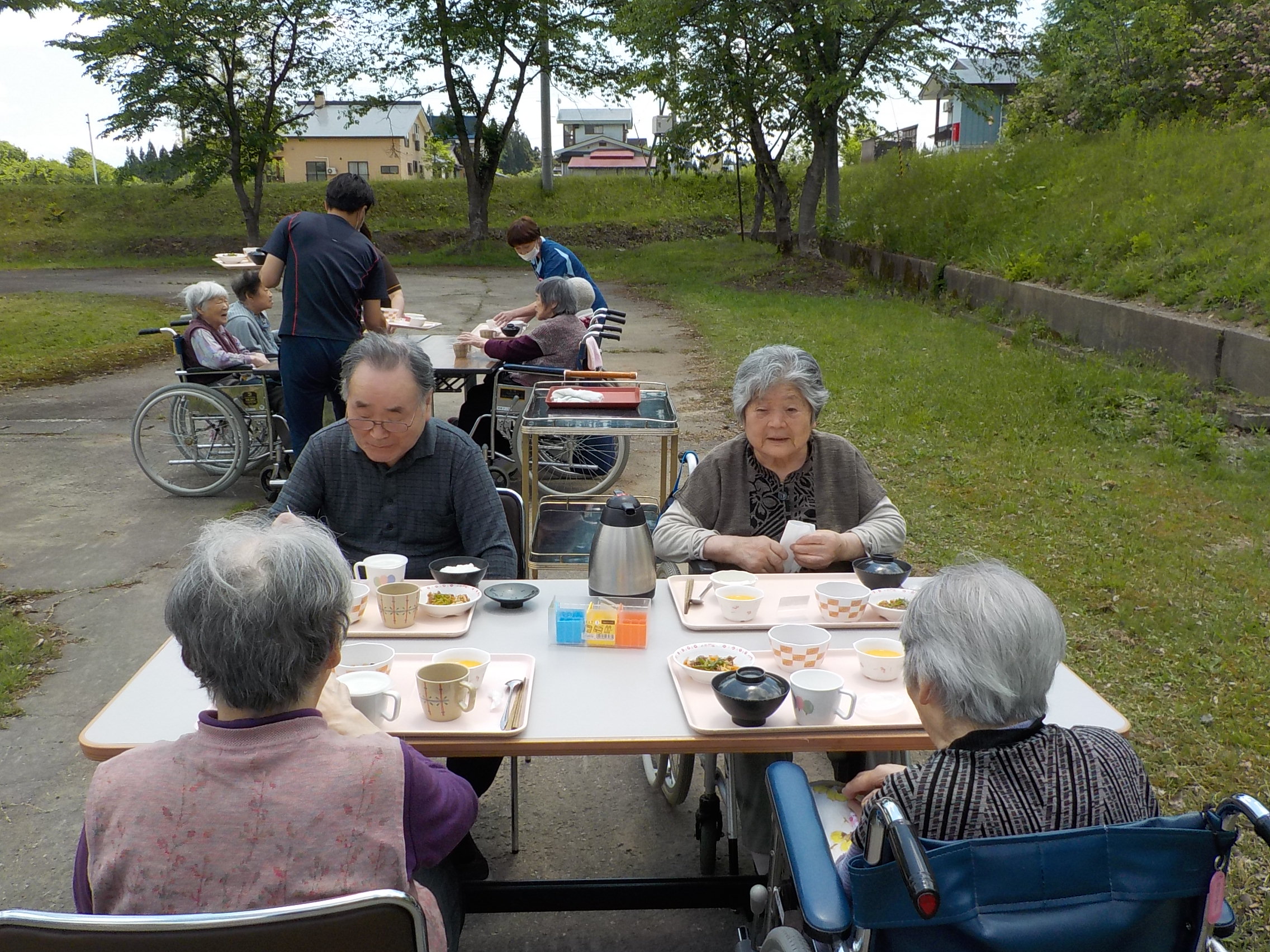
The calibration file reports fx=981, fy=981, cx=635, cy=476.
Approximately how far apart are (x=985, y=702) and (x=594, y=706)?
741mm

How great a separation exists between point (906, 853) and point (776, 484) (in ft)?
6.31

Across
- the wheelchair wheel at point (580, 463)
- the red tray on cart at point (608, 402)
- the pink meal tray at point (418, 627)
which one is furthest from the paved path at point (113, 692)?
the red tray on cart at point (608, 402)

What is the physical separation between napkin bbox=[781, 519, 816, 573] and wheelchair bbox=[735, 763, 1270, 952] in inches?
60.2

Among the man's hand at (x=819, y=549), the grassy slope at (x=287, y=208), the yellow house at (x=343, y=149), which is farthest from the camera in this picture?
the yellow house at (x=343, y=149)

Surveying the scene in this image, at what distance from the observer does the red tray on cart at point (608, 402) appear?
14.2ft

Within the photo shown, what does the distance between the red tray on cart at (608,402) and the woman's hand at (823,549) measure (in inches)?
67.0

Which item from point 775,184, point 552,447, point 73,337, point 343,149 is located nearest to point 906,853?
point 552,447

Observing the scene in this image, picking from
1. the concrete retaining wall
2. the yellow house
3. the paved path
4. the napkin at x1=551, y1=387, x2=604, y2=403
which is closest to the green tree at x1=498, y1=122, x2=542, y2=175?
the yellow house

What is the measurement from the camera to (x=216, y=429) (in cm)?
608

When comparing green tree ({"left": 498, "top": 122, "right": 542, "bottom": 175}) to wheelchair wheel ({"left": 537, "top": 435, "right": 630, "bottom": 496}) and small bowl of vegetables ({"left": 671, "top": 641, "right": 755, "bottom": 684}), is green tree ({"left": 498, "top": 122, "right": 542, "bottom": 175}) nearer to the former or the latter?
wheelchair wheel ({"left": 537, "top": 435, "right": 630, "bottom": 496})

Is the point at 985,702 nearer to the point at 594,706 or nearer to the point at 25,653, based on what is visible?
the point at 594,706

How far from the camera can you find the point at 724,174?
1121 inches

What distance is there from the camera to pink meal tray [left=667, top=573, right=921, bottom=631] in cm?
230

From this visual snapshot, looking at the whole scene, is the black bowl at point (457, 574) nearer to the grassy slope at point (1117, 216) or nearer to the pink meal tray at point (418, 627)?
the pink meal tray at point (418, 627)
